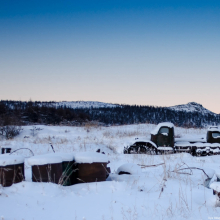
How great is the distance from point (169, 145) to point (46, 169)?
6697 millimetres

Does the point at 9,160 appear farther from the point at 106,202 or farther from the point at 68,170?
the point at 106,202

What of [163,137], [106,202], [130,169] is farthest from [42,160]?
[163,137]

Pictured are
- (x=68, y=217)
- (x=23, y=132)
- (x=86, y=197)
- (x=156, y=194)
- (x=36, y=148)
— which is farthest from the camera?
(x=23, y=132)

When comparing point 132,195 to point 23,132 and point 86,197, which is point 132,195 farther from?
point 23,132

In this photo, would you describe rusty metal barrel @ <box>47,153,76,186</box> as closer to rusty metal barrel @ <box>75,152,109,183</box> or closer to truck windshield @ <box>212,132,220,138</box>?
rusty metal barrel @ <box>75,152,109,183</box>

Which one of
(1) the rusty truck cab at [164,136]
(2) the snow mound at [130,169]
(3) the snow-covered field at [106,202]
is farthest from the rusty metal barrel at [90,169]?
(1) the rusty truck cab at [164,136]

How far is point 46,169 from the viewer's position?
11.5ft

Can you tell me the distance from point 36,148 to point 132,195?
743 centimetres

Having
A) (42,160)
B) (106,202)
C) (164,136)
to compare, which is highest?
(42,160)

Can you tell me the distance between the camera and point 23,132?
55.3ft

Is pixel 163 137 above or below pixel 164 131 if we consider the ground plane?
below

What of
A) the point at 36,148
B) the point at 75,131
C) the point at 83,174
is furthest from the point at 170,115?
the point at 83,174

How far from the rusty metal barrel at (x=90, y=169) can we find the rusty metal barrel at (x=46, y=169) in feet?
1.30

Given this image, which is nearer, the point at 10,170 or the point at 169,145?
the point at 10,170
